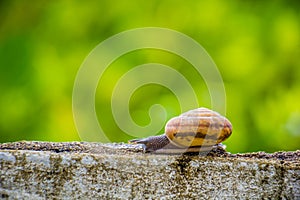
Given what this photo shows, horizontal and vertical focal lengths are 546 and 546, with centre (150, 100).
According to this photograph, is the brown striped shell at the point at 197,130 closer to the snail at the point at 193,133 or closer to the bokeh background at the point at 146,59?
the snail at the point at 193,133

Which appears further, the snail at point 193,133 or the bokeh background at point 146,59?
the bokeh background at point 146,59

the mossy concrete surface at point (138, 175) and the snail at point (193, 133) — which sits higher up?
the snail at point (193, 133)

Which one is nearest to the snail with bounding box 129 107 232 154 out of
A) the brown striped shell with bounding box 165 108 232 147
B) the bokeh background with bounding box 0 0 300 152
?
the brown striped shell with bounding box 165 108 232 147

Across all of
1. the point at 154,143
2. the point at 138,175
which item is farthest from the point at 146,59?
the point at 138,175

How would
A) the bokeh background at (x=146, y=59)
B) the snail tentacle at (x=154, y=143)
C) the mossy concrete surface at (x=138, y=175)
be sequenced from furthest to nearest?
the bokeh background at (x=146, y=59), the snail tentacle at (x=154, y=143), the mossy concrete surface at (x=138, y=175)

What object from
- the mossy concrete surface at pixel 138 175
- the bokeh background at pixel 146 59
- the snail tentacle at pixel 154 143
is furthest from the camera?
the bokeh background at pixel 146 59

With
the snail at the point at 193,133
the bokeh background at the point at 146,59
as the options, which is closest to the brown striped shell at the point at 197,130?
the snail at the point at 193,133

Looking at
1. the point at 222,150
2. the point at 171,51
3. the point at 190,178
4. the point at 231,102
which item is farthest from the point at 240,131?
the point at 190,178

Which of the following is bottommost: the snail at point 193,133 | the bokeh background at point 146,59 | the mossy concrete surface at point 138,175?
the mossy concrete surface at point 138,175

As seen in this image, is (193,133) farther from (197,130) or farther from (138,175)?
(138,175)

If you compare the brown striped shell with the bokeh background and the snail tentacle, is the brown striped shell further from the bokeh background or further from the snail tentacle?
the bokeh background
